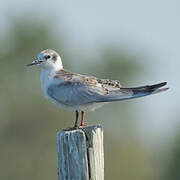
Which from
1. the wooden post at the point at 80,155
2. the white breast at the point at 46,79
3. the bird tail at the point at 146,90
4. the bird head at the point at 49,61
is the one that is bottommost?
the wooden post at the point at 80,155

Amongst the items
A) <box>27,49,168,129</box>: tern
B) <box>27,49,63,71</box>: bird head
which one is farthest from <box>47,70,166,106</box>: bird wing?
<box>27,49,63,71</box>: bird head

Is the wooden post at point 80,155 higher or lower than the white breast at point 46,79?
lower

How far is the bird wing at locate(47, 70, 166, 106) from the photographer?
13216 millimetres

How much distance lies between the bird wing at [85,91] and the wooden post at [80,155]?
2.40m

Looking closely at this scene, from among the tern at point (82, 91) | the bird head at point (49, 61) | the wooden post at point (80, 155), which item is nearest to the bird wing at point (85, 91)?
the tern at point (82, 91)

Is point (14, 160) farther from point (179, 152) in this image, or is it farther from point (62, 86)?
point (62, 86)

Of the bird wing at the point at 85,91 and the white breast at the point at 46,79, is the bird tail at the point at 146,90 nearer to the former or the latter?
the bird wing at the point at 85,91

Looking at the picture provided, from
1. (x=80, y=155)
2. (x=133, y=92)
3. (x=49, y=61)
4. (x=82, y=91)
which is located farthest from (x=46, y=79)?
(x=80, y=155)

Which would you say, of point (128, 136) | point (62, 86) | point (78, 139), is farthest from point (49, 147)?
point (78, 139)

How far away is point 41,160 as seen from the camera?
32188 mm

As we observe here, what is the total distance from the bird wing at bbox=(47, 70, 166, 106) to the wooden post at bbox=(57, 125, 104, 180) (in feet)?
7.86

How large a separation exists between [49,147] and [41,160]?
747mm

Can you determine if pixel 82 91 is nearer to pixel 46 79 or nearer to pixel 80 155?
pixel 46 79

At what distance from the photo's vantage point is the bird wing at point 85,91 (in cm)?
1322
